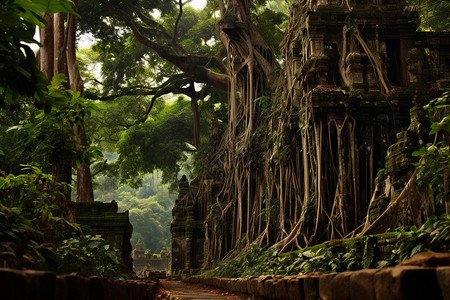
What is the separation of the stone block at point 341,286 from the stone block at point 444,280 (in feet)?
1.96

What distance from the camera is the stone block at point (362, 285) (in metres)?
1.83

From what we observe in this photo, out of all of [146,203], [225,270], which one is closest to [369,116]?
[225,270]

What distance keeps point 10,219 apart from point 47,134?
2.01 m

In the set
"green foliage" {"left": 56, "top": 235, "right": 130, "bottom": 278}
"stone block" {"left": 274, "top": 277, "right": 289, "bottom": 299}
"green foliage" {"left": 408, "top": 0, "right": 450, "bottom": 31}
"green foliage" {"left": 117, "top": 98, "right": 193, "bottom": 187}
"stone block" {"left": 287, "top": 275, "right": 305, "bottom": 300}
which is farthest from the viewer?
"green foliage" {"left": 117, "top": 98, "right": 193, "bottom": 187}

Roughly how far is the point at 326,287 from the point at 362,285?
40 centimetres

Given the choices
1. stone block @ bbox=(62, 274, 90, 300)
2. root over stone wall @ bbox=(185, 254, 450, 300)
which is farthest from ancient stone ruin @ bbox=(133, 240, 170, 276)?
stone block @ bbox=(62, 274, 90, 300)

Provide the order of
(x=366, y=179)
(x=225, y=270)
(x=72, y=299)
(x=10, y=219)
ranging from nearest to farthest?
(x=72, y=299), (x=10, y=219), (x=366, y=179), (x=225, y=270)

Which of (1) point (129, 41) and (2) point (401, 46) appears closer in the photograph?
(2) point (401, 46)

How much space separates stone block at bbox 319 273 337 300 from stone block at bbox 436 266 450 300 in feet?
2.57

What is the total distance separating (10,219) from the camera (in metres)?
2.40

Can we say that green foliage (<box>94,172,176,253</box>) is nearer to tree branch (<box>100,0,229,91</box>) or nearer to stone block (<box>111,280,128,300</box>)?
tree branch (<box>100,0,229,91</box>)

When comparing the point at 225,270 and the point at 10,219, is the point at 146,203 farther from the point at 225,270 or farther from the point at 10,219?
the point at 10,219

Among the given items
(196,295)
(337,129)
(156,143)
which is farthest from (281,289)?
(156,143)

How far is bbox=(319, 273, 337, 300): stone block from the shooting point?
225 cm
